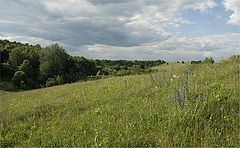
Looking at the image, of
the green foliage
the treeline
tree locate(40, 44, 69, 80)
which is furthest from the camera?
tree locate(40, 44, 69, 80)

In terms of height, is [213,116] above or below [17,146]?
above

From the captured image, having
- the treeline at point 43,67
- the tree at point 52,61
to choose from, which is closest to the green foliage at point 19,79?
the treeline at point 43,67

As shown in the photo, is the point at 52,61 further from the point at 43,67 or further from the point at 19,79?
the point at 19,79

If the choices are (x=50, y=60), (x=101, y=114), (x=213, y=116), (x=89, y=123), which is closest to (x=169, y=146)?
(x=213, y=116)

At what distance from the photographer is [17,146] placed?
6.48 meters

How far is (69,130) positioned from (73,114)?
1.76 m

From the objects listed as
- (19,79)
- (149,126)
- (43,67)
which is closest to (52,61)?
(43,67)

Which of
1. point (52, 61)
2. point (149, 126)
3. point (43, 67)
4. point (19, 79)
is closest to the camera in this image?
point (149, 126)

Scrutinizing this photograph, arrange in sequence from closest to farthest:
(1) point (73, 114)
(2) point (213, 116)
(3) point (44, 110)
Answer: (2) point (213, 116) → (1) point (73, 114) → (3) point (44, 110)

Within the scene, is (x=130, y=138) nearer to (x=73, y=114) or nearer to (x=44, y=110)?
(x=73, y=114)

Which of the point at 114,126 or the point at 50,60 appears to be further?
the point at 50,60

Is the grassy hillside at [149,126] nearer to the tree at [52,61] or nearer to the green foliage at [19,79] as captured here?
the green foliage at [19,79]

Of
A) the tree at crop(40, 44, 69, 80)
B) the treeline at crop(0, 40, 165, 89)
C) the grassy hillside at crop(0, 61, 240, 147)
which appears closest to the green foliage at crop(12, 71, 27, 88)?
the treeline at crop(0, 40, 165, 89)

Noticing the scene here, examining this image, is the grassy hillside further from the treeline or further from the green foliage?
the green foliage
